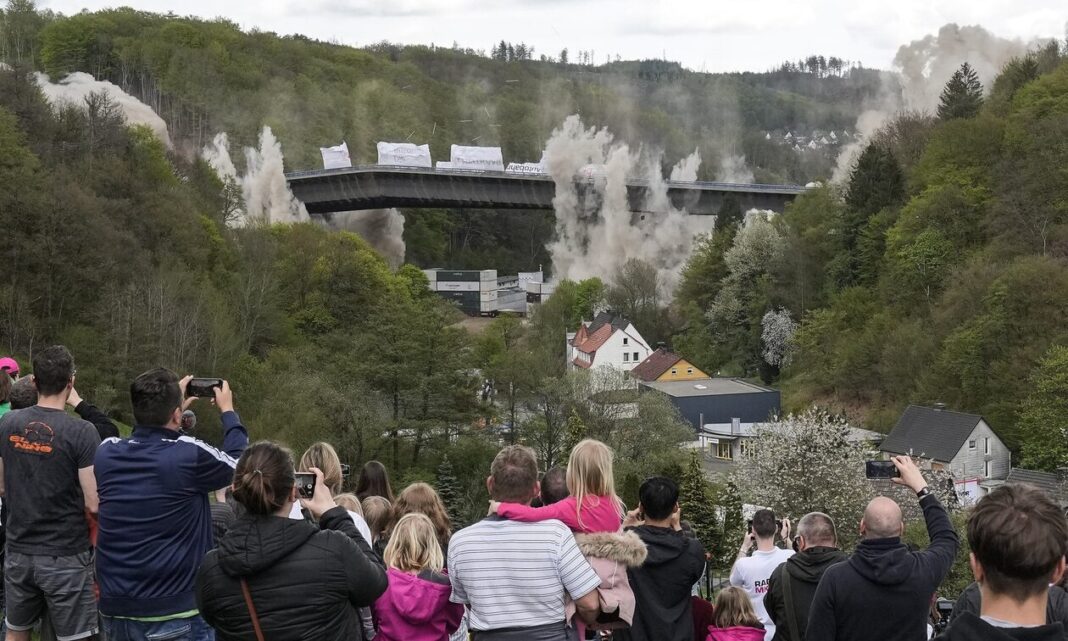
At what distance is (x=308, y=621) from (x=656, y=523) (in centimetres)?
199

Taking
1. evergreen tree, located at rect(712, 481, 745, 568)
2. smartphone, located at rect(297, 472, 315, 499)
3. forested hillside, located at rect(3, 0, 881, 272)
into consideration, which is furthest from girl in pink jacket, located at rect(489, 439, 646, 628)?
forested hillside, located at rect(3, 0, 881, 272)

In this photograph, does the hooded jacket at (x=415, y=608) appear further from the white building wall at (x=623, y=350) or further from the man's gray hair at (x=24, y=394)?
the white building wall at (x=623, y=350)

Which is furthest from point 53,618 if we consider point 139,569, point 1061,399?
point 1061,399

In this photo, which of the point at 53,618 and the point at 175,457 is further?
the point at 53,618

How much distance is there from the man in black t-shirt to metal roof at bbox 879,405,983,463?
35009mm

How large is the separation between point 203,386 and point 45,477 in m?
0.93

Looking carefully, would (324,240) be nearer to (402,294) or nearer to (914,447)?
(402,294)

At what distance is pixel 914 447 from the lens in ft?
133

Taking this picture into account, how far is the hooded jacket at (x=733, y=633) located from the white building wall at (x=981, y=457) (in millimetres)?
34002

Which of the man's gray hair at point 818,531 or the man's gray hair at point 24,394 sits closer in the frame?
the man's gray hair at point 818,531

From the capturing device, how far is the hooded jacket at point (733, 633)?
261 inches

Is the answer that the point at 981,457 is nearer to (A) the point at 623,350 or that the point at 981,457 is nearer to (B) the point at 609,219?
(A) the point at 623,350

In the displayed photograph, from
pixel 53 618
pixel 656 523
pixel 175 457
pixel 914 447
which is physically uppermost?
pixel 175 457

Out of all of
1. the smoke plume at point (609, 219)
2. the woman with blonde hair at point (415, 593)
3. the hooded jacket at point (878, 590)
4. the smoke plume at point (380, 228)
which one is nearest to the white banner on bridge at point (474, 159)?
the smoke plume at point (609, 219)
